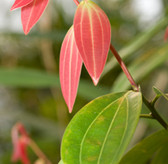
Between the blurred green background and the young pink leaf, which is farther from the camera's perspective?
the blurred green background

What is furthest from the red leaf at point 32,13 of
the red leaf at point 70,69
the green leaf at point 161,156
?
the green leaf at point 161,156

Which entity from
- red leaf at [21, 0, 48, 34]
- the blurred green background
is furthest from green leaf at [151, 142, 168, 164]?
the blurred green background

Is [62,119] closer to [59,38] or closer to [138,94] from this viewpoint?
[59,38]

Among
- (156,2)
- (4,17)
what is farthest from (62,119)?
(4,17)

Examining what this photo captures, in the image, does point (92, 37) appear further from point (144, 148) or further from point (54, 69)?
point (54, 69)

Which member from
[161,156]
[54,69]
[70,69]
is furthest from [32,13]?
[54,69]

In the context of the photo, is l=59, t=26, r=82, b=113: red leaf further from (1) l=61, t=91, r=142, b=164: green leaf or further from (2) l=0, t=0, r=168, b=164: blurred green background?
A: (2) l=0, t=0, r=168, b=164: blurred green background
